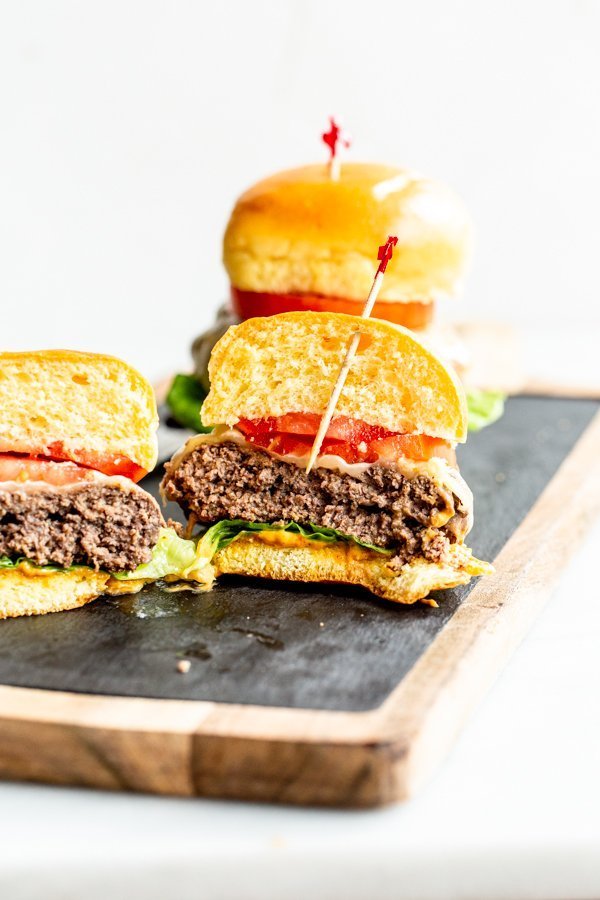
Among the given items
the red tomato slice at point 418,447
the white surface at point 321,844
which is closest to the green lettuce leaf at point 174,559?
the red tomato slice at point 418,447

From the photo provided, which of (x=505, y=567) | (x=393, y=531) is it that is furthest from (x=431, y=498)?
(x=505, y=567)

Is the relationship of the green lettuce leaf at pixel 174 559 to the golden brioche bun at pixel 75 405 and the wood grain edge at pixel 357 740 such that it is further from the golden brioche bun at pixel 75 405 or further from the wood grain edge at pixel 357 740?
the wood grain edge at pixel 357 740

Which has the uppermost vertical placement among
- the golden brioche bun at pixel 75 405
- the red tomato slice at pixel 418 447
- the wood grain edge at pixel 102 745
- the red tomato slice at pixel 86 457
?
the red tomato slice at pixel 418 447

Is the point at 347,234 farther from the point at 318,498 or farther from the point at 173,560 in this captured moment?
the point at 173,560

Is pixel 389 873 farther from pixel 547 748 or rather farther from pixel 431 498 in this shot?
pixel 431 498

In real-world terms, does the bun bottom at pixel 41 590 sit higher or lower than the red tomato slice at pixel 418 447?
lower
